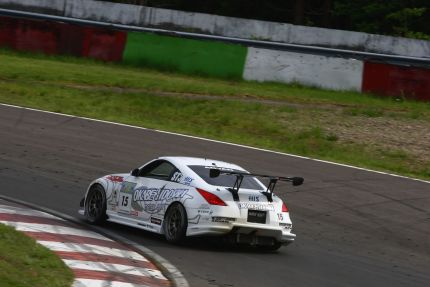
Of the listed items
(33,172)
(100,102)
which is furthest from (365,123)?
(33,172)

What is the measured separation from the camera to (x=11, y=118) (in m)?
22.7

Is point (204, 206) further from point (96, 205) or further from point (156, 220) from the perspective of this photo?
point (96, 205)

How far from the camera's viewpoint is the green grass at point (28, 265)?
8969 mm

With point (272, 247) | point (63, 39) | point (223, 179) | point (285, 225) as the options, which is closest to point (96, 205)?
point (223, 179)

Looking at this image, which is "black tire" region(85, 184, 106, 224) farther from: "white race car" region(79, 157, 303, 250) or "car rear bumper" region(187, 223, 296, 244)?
"car rear bumper" region(187, 223, 296, 244)

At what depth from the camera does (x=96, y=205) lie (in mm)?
14508

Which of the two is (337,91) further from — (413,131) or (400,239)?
(400,239)

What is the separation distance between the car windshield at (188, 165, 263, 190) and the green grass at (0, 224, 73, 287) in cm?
309

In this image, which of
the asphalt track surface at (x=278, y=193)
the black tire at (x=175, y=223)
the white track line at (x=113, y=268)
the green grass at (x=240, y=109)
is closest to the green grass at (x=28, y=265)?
the white track line at (x=113, y=268)

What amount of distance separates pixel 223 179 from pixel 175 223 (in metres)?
0.92

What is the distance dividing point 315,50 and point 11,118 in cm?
1080

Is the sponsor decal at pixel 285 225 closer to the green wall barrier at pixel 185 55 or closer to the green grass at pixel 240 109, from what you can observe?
the green grass at pixel 240 109

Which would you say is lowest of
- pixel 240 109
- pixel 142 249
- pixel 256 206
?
pixel 142 249

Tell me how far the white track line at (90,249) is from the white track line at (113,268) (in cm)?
65
